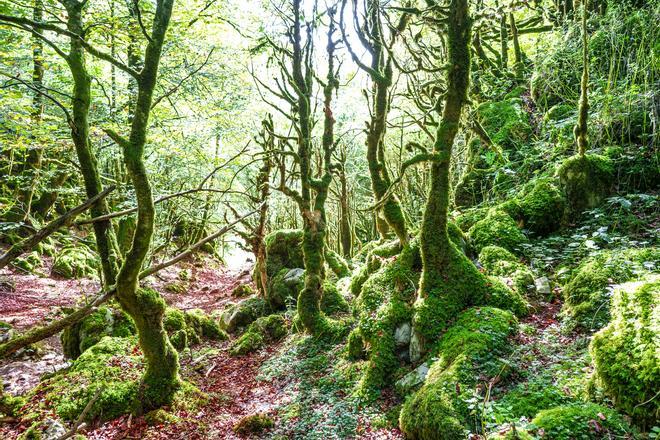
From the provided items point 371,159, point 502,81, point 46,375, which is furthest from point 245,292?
point 502,81

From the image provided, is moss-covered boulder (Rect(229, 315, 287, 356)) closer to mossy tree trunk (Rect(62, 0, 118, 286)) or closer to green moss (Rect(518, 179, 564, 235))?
mossy tree trunk (Rect(62, 0, 118, 286))

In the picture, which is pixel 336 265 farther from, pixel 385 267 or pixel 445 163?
pixel 445 163

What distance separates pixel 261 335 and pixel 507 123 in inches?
333

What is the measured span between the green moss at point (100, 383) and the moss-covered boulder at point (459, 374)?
4331 mm

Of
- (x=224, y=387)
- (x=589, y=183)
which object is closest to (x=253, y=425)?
(x=224, y=387)

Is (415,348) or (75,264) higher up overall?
(75,264)

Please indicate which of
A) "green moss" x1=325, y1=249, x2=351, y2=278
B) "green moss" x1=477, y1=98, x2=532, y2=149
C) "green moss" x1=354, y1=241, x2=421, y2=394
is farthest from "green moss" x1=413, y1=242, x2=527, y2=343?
"green moss" x1=325, y1=249, x2=351, y2=278

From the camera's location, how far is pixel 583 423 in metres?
2.95

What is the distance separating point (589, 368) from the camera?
12.0 feet

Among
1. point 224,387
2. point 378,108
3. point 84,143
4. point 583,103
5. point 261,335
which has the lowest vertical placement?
point 224,387

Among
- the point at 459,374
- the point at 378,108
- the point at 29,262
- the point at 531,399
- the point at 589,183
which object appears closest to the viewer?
the point at 531,399

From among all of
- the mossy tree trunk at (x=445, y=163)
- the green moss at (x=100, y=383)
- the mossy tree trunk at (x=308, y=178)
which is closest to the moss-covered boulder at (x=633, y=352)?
the mossy tree trunk at (x=445, y=163)

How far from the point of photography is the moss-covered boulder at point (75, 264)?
13.6 m

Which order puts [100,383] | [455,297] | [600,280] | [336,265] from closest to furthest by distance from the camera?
[600,280]
[455,297]
[100,383]
[336,265]
